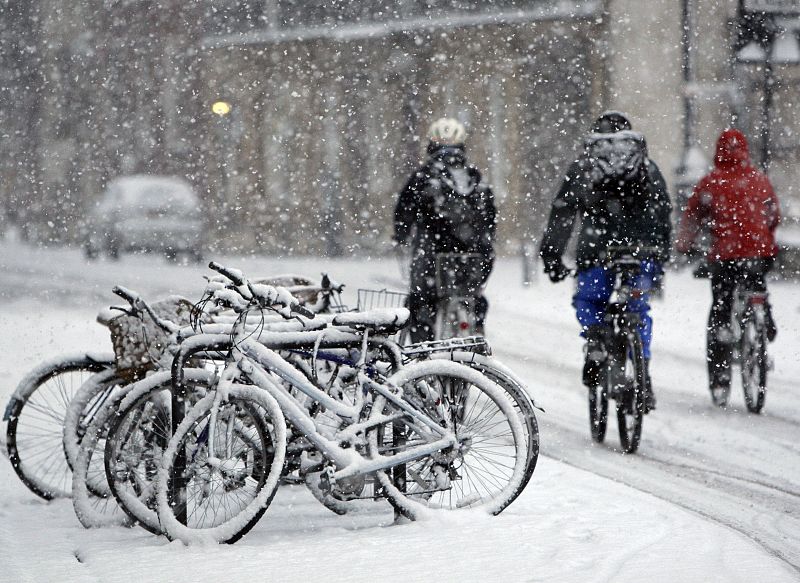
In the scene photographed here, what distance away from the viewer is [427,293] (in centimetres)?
834

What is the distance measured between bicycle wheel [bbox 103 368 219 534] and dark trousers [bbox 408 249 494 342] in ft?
9.83

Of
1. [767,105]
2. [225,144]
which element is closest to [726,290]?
[767,105]

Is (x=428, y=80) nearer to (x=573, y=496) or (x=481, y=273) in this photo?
(x=481, y=273)

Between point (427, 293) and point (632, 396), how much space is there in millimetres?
1755

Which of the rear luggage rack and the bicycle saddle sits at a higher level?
the bicycle saddle

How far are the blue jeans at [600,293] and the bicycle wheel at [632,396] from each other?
0.14 meters

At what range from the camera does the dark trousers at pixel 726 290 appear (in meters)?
8.73

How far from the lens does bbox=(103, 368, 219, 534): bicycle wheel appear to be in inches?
214

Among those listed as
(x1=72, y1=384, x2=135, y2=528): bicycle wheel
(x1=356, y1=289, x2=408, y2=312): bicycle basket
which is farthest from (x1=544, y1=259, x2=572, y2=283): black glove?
(x1=72, y1=384, x2=135, y2=528): bicycle wheel

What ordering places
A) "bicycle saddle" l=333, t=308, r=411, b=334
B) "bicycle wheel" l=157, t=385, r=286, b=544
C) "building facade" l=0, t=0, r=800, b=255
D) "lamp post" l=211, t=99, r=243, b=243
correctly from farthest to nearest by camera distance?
"lamp post" l=211, t=99, r=243, b=243
"building facade" l=0, t=0, r=800, b=255
"bicycle saddle" l=333, t=308, r=411, b=334
"bicycle wheel" l=157, t=385, r=286, b=544

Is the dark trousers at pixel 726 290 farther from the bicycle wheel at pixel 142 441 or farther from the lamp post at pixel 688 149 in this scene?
the lamp post at pixel 688 149

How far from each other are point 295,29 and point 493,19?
5342 millimetres

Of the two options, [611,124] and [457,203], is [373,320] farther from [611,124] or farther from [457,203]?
[457,203]

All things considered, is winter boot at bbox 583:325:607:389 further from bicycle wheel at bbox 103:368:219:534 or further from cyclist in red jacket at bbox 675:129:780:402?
bicycle wheel at bbox 103:368:219:534
